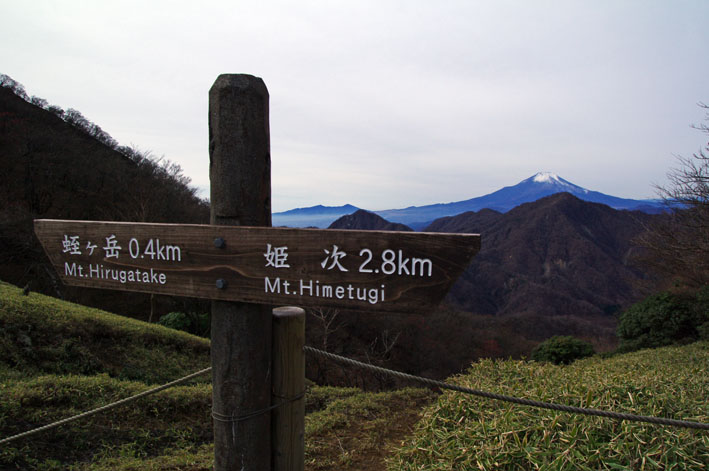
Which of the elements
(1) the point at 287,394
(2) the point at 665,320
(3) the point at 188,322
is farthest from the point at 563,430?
(2) the point at 665,320

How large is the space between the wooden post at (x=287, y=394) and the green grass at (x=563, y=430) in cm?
72

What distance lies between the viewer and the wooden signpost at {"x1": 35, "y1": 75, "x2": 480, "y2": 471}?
4.95ft

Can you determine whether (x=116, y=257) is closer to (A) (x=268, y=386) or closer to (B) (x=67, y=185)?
(A) (x=268, y=386)

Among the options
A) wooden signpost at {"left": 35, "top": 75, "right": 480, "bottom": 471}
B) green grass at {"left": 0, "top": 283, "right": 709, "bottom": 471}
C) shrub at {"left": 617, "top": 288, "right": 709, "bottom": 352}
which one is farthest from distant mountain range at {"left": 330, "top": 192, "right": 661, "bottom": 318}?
wooden signpost at {"left": 35, "top": 75, "right": 480, "bottom": 471}

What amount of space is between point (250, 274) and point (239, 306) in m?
0.17

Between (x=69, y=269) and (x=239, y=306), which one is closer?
(x=239, y=306)

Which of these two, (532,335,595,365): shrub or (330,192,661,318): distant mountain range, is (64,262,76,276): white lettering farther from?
(330,192,661,318): distant mountain range

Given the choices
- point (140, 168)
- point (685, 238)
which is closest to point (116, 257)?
point (685, 238)

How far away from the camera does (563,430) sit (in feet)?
6.42

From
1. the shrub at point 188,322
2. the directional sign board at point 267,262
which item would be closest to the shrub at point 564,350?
the shrub at point 188,322

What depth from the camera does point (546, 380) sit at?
8.56ft

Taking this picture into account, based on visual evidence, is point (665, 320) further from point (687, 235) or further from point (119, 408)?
point (119, 408)

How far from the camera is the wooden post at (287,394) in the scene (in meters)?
1.77

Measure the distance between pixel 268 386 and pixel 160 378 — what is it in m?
4.22
